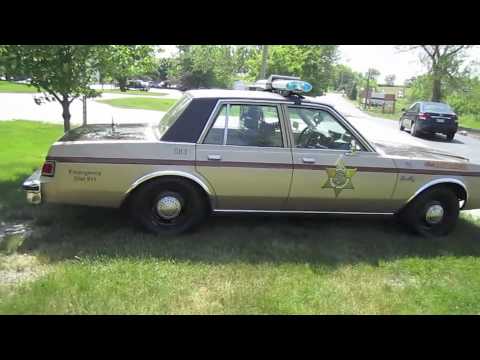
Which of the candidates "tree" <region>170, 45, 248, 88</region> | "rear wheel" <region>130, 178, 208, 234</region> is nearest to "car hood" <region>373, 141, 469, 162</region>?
"rear wheel" <region>130, 178, 208, 234</region>

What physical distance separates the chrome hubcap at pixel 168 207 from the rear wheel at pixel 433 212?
270 centimetres

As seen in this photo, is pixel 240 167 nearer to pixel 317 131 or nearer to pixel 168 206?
pixel 168 206

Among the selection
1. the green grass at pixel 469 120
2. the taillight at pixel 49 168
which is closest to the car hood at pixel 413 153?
the taillight at pixel 49 168

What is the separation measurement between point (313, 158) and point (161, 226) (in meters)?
1.83

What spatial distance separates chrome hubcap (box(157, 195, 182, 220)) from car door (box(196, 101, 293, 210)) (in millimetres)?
430

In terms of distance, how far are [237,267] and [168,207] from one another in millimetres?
1048

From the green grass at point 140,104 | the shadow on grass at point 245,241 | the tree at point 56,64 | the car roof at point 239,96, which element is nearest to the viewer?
the shadow on grass at point 245,241

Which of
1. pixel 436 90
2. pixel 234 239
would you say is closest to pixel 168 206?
pixel 234 239

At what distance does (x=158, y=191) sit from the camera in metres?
4.38

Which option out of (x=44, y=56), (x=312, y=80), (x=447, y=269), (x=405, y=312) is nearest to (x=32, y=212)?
(x=44, y=56)

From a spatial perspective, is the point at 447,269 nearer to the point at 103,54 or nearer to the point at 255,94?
the point at 255,94

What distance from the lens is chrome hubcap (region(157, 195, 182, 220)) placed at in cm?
439

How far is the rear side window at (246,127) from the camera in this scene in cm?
441

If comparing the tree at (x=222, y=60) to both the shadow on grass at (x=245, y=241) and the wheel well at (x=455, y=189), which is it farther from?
the wheel well at (x=455, y=189)
